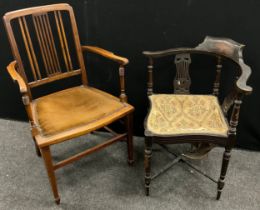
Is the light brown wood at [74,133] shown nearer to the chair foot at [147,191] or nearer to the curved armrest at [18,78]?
the curved armrest at [18,78]

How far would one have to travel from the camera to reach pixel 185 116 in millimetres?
1494

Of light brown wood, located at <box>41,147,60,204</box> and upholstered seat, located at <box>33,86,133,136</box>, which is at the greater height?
upholstered seat, located at <box>33,86,133,136</box>

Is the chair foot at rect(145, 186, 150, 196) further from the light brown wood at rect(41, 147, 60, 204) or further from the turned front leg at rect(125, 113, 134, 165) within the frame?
the light brown wood at rect(41, 147, 60, 204)

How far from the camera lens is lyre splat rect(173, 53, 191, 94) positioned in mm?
1620

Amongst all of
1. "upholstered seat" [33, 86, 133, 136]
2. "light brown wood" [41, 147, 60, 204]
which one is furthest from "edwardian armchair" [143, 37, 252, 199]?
"light brown wood" [41, 147, 60, 204]

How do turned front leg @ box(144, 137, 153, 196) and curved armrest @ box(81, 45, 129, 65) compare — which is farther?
curved armrest @ box(81, 45, 129, 65)

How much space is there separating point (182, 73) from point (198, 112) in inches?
10.7

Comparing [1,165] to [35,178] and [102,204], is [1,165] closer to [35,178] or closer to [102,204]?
[35,178]

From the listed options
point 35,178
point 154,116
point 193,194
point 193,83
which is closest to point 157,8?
point 193,83

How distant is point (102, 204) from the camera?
1.58 meters

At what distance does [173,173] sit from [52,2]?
1.37 meters

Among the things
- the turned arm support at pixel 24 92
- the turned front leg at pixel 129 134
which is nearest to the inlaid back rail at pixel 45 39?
the turned arm support at pixel 24 92

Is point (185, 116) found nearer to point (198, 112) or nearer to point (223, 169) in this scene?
point (198, 112)

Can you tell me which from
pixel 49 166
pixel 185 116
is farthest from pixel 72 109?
pixel 185 116
